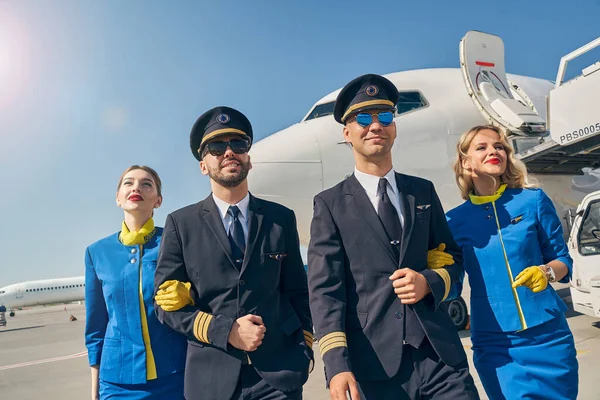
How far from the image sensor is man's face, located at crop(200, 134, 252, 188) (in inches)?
87.2

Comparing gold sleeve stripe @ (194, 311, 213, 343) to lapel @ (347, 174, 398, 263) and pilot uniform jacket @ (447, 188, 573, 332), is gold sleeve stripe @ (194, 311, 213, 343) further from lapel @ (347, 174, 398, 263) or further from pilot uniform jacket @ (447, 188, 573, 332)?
pilot uniform jacket @ (447, 188, 573, 332)

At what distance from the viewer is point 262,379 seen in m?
1.99

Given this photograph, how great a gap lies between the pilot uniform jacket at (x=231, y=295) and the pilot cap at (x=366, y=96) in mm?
634

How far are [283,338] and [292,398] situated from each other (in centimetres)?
25

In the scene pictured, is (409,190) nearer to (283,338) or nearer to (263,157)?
(283,338)

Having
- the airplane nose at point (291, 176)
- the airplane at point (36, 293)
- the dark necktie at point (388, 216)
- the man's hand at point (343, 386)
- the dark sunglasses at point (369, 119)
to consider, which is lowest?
the man's hand at point (343, 386)

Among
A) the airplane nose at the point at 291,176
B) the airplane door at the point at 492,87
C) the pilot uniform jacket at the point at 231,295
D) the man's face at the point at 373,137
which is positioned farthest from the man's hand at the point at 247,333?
the airplane door at the point at 492,87

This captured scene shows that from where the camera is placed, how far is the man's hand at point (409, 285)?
5.89ft

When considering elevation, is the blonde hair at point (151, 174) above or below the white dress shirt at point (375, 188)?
above

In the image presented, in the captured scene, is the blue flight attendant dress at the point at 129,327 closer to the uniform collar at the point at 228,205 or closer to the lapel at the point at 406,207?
the uniform collar at the point at 228,205

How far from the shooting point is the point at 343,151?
24.1ft

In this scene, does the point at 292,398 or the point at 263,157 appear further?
the point at 263,157

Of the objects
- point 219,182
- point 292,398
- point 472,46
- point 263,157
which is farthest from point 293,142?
point 292,398

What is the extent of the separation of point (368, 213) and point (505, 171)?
3.29 feet
